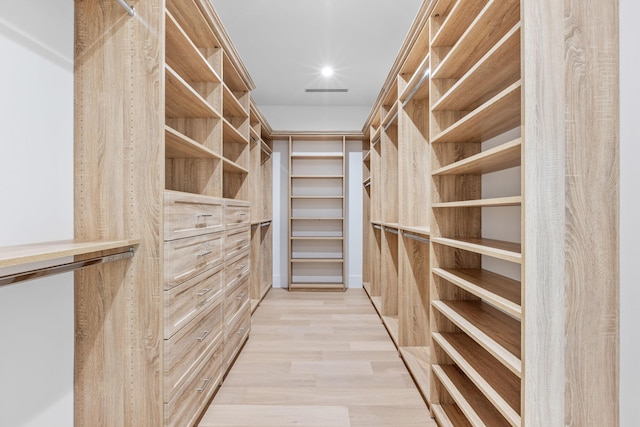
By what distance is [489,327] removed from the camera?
1.45 metres

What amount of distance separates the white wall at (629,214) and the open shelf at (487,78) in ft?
0.95

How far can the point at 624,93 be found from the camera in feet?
3.36

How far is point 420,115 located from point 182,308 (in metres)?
2.02

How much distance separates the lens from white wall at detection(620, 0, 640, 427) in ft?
3.27

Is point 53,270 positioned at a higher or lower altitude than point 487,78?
lower

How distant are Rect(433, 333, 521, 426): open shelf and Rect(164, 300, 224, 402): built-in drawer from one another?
1212 mm

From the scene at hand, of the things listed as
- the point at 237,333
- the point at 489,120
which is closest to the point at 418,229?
the point at 489,120

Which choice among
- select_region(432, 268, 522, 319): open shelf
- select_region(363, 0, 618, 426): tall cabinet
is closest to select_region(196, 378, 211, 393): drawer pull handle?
select_region(363, 0, 618, 426): tall cabinet

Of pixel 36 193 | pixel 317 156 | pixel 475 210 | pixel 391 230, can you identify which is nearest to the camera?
pixel 36 193

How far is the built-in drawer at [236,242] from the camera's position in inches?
91.4

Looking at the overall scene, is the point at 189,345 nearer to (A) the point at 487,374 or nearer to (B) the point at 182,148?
(B) the point at 182,148

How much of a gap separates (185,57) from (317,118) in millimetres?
3190

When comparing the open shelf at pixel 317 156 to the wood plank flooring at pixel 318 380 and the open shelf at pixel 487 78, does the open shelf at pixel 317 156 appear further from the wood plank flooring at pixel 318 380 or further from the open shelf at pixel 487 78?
the open shelf at pixel 487 78

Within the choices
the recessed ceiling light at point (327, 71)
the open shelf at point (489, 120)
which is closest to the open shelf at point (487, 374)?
the open shelf at point (489, 120)
